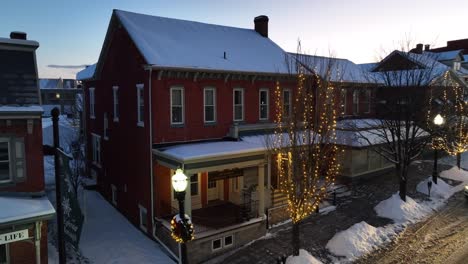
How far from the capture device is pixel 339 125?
24203 millimetres

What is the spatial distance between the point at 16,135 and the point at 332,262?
1227cm

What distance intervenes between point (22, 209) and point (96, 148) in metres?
13.9

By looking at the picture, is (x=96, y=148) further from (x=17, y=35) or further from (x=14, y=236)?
(x=14, y=236)

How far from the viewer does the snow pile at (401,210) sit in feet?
56.1

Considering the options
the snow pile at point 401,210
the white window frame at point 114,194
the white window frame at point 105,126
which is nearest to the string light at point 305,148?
the snow pile at point 401,210

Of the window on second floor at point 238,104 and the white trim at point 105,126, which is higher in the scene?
the window on second floor at point 238,104

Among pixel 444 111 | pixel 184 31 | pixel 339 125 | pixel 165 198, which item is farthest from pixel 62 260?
pixel 444 111

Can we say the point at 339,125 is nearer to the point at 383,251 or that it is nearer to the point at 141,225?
the point at 383,251

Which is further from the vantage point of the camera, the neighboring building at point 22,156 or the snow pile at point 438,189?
the snow pile at point 438,189

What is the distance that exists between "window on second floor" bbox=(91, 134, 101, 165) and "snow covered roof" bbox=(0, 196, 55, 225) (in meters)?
12.0

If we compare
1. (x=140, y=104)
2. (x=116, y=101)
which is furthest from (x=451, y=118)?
(x=116, y=101)

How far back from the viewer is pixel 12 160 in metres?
11.5

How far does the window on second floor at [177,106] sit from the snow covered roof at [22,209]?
6.63 metres

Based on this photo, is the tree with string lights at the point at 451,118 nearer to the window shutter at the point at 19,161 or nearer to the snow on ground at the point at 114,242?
the snow on ground at the point at 114,242
